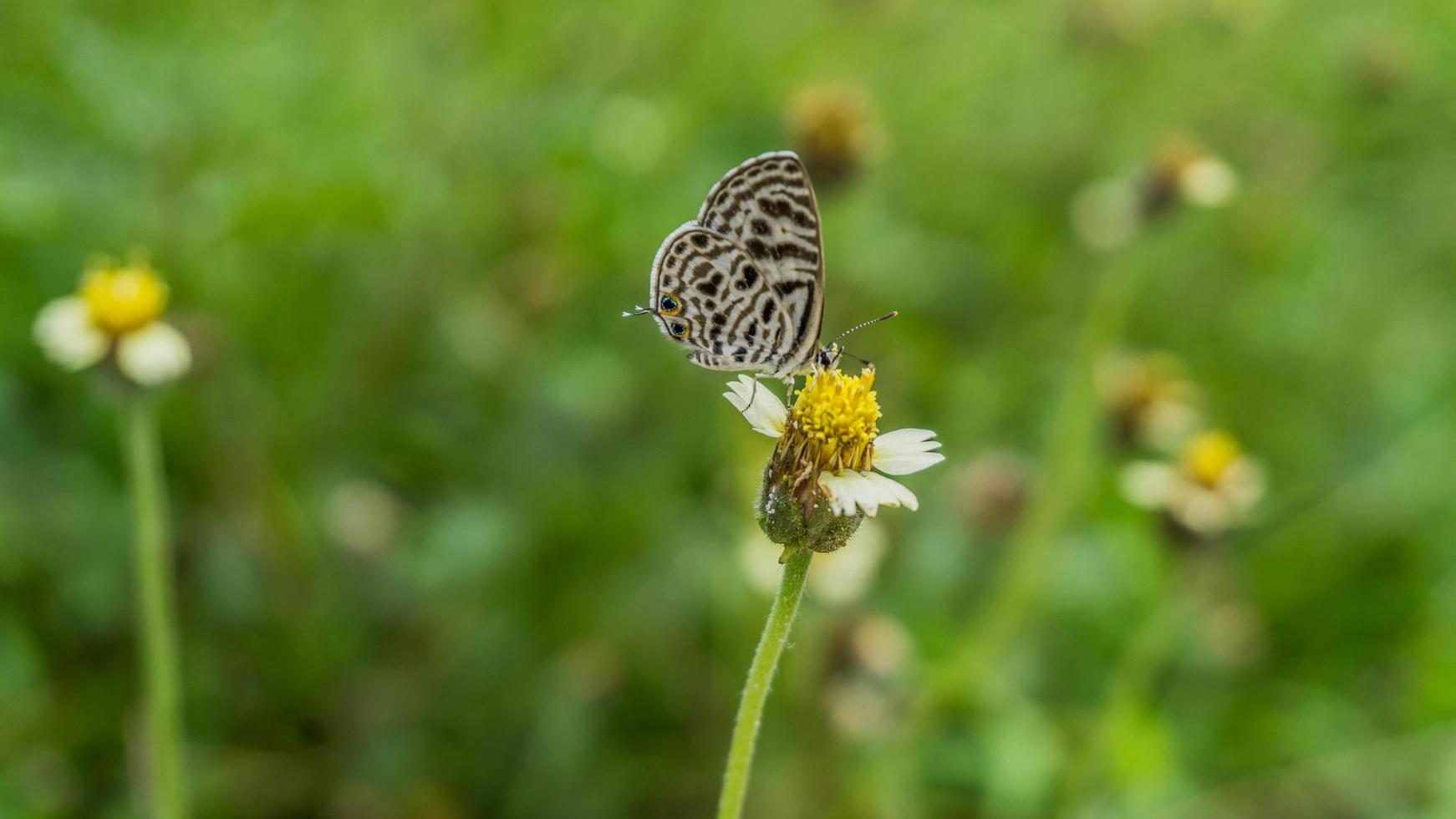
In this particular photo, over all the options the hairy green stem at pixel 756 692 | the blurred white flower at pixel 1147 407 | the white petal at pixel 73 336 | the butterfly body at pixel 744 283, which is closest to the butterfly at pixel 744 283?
the butterfly body at pixel 744 283

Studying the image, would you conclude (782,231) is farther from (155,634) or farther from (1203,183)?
(1203,183)

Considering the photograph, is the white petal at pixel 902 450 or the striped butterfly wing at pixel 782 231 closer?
the white petal at pixel 902 450

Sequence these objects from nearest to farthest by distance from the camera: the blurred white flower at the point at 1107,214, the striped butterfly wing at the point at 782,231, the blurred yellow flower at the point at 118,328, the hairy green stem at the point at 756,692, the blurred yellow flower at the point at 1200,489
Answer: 1. the hairy green stem at the point at 756,692
2. the striped butterfly wing at the point at 782,231
3. the blurred yellow flower at the point at 118,328
4. the blurred yellow flower at the point at 1200,489
5. the blurred white flower at the point at 1107,214

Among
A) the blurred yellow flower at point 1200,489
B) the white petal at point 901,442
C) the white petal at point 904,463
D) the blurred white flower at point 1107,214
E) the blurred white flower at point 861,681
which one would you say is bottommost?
the white petal at point 904,463

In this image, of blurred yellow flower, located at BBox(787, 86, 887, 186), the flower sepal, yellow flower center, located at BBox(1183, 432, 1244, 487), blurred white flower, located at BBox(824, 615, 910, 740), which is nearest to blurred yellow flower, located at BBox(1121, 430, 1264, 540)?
yellow flower center, located at BBox(1183, 432, 1244, 487)

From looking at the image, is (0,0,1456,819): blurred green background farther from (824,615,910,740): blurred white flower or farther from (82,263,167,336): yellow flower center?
(82,263,167,336): yellow flower center

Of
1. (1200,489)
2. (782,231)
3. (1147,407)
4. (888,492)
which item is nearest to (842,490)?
(888,492)

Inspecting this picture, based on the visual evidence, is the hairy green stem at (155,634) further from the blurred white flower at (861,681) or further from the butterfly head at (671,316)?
the blurred white flower at (861,681)

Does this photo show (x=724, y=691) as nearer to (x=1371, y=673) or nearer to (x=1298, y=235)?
(x=1371, y=673)
